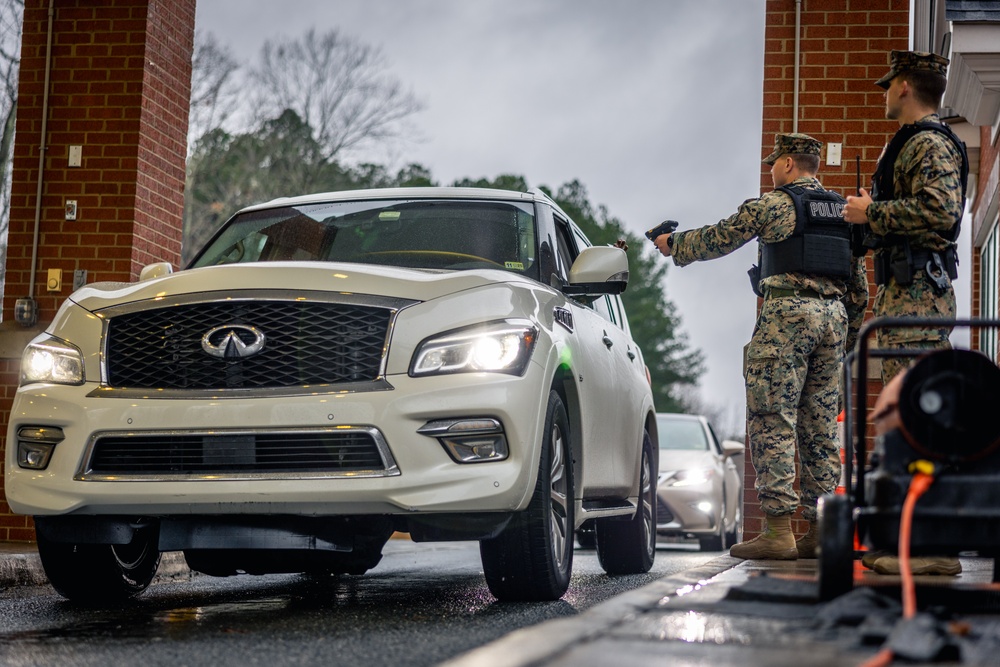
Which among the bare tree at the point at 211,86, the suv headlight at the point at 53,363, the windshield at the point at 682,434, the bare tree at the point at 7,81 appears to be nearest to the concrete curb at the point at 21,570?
the suv headlight at the point at 53,363

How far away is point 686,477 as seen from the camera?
15156mm

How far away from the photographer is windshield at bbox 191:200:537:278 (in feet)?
22.0

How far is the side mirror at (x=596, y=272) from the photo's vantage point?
21.6ft

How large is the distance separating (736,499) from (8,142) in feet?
40.3

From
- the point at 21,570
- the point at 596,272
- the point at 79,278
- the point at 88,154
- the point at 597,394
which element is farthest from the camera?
the point at 88,154

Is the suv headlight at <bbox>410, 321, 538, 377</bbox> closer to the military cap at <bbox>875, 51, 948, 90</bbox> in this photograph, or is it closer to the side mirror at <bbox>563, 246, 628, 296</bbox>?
the side mirror at <bbox>563, 246, 628, 296</bbox>

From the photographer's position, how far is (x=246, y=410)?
5.32 metres

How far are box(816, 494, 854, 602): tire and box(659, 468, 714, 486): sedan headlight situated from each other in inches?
432

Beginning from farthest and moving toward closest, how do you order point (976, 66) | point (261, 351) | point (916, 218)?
point (976, 66)
point (916, 218)
point (261, 351)

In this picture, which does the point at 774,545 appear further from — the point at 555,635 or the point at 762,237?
the point at 555,635

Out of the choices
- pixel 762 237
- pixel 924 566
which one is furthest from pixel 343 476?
pixel 762 237

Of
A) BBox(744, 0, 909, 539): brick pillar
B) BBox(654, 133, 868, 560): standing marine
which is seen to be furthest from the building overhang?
BBox(654, 133, 868, 560): standing marine

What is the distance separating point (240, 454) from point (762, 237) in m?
3.10

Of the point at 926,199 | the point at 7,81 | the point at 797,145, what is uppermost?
the point at 7,81
